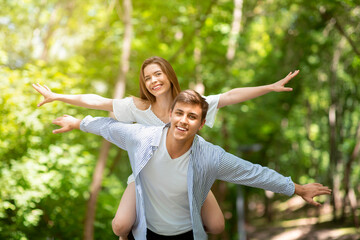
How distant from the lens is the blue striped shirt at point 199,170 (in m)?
2.90

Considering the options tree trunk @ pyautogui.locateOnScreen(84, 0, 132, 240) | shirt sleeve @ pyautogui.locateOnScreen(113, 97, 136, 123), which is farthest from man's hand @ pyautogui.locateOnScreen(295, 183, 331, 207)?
tree trunk @ pyautogui.locateOnScreen(84, 0, 132, 240)

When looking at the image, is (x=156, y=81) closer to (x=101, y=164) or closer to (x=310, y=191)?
(x=310, y=191)

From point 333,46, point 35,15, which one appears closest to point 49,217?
point 35,15

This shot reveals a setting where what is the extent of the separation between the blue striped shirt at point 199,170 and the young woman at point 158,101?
31 centimetres

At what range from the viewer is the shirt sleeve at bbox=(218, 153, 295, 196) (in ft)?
9.52

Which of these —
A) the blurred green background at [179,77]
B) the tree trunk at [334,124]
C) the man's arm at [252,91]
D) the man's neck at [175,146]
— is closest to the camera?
the man's neck at [175,146]

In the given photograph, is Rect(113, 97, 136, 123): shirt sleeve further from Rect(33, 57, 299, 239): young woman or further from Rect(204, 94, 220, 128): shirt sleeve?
Rect(204, 94, 220, 128): shirt sleeve

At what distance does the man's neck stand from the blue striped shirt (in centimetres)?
5

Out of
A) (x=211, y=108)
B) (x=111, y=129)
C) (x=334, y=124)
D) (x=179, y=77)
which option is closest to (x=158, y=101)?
(x=211, y=108)

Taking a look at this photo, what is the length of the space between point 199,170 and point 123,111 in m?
0.87

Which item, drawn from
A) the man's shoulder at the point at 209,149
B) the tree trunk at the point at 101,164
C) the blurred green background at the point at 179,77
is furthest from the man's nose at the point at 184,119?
the tree trunk at the point at 101,164

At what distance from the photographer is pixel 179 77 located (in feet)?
33.3

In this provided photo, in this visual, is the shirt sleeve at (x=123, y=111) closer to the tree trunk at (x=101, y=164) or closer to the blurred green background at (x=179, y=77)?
the blurred green background at (x=179, y=77)

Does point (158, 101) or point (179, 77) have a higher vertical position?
point (179, 77)
